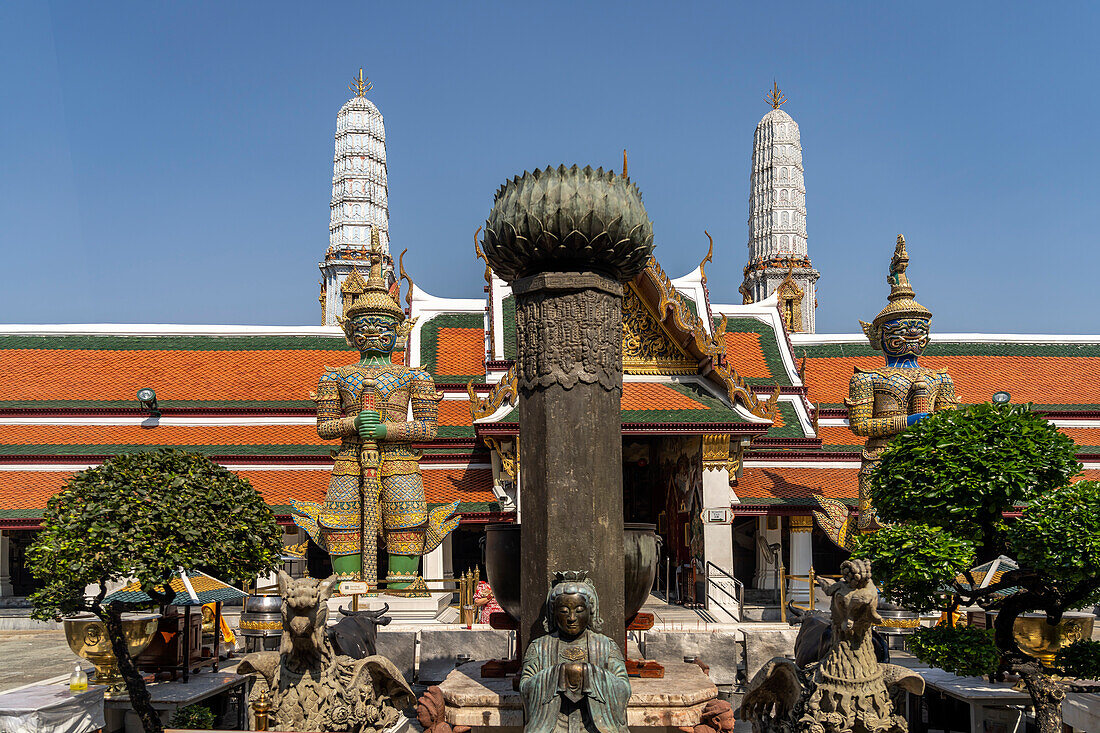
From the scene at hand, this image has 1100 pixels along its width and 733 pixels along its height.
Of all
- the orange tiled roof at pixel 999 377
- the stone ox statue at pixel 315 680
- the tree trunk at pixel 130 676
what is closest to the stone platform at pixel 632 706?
the stone ox statue at pixel 315 680

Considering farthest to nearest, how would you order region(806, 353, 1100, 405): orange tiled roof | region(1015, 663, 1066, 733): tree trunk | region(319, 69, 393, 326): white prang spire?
region(319, 69, 393, 326): white prang spire, region(806, 353, 1100, 405): orange tiled roof, region(1015, 663, 1066, 733): tree trunk

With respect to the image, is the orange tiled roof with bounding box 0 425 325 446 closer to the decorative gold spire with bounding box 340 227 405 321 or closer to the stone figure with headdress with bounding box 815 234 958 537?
the decorative gold spire with bounding box 340 227 405 321

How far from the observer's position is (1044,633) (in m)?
9.98

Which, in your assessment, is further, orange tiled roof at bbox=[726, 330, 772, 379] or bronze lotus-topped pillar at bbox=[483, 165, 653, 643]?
orange tiled roof at bbox=[726, 330, 772, 379]

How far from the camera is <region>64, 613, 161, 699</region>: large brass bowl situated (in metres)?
10.4

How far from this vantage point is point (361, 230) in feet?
183

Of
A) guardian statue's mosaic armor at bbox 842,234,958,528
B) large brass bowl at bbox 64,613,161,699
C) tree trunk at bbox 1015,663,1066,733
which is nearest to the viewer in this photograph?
tree trunk at bbox 1015,663,1066,733

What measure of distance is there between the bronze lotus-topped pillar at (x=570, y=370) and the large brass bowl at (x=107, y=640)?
6026 millimetres

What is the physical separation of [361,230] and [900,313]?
4407cm

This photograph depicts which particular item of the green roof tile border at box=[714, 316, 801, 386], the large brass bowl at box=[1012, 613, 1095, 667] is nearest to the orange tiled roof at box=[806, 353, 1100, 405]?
the green roof tile border at box=[714, 316, 801, 386]

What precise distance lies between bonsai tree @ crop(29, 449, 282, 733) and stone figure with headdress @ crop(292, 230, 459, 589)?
225 inches

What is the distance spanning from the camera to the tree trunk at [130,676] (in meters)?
9.30

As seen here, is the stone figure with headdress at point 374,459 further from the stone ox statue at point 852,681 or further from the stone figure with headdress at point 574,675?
the stone figure with headdress at point 574,675

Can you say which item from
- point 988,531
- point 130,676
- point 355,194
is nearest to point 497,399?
point 130,676
